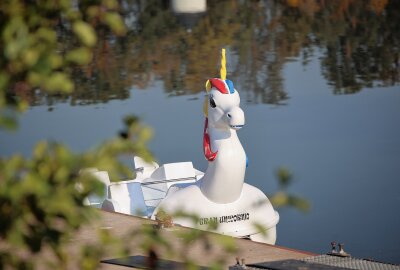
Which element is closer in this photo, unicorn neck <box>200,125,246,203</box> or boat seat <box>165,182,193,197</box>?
unicorn neck <box>200,125,246,203</box>

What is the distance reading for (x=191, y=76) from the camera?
852 inches

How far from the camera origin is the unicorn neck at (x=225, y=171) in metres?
9.20

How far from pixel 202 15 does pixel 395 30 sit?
4.81 meters

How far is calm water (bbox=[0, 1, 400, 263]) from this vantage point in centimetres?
1242

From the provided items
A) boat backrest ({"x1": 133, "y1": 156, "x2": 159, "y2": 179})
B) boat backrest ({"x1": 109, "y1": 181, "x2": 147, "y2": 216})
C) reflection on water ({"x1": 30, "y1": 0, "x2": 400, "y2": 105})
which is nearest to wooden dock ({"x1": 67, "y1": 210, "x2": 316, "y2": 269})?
boat backrest ({"x1": 109, "y1": 181, "x2": 147, "y2": 216})

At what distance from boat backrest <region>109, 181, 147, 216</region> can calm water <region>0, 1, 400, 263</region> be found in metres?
1.20

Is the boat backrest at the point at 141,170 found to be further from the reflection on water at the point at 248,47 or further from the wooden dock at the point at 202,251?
the reflection on water at the point at 248,47

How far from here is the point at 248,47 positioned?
24.6 m

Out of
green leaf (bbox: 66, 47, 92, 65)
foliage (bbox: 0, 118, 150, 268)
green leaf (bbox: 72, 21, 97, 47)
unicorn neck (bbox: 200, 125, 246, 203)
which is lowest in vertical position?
unicorn neck (bbox: 200, 125, 246, 203)

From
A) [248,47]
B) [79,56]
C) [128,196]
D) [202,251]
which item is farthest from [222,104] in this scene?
[248,47]

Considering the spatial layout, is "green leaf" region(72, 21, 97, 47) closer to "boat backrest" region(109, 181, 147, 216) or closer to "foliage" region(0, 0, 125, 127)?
"foliage" region(0, 0, 125, 127)

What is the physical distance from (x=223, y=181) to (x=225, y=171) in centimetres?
8

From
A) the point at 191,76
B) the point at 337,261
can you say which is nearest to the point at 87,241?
the point at 337,261

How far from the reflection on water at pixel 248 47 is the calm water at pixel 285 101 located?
0.13 ft
